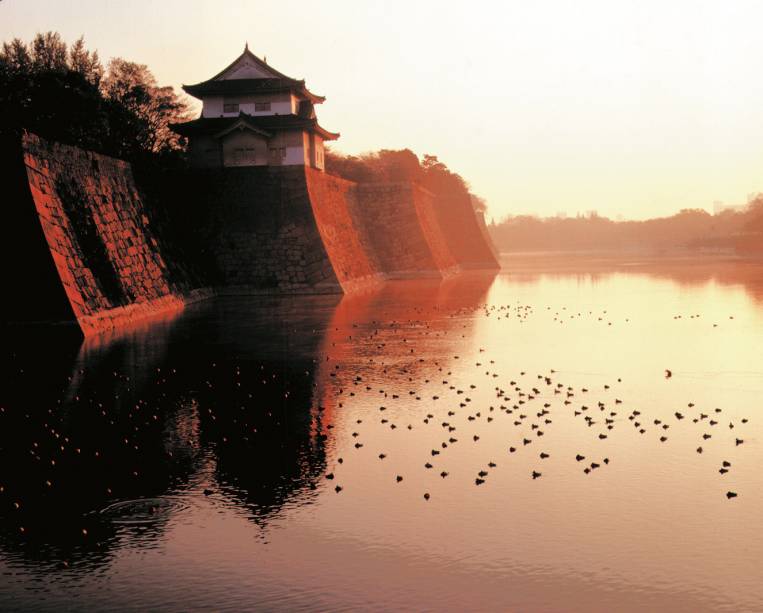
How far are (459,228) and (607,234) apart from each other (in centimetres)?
8910

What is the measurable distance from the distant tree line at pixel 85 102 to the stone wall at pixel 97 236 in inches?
60.5

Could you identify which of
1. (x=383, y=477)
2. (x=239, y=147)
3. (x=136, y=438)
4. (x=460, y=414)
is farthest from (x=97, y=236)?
(x=383, y=477)

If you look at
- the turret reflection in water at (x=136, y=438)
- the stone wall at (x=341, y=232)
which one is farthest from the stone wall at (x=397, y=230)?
the turret reflection in water at (x=136, y=438)

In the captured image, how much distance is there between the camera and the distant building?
1849 inches

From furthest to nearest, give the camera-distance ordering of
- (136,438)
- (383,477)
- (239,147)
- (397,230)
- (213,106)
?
(397,230) < (213,106) < (239,147) < (136,438) < (383,477)

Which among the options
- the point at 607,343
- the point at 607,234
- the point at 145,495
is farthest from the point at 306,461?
the point at 607,234

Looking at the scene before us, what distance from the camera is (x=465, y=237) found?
82188 millimetres

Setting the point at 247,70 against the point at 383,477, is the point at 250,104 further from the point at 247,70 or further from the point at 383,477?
the point at 383,477

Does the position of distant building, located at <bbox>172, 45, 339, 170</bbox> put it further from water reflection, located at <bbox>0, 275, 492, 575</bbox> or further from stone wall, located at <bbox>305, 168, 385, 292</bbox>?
water reflection, located at <bbox>0, 275, 492, 575</bbox>

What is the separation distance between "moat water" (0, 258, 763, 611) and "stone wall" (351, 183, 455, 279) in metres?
39.4

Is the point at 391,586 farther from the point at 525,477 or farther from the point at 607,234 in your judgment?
the point at 607,234

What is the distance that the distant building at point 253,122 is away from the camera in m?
47.0

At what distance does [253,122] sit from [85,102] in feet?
28.3

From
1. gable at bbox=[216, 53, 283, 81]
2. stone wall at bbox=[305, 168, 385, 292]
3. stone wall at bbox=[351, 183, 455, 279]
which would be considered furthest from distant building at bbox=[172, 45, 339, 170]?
stone wall at bbox=[351, 183, 455, 279]
